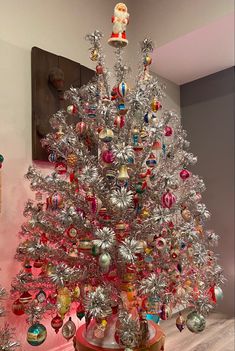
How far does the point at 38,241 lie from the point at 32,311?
281 mm

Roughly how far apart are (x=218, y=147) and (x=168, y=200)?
1843mm

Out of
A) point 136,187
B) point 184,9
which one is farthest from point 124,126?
point 184,9

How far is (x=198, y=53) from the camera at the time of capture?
2609 mm

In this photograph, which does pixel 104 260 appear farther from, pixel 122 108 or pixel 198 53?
pixel 198 53

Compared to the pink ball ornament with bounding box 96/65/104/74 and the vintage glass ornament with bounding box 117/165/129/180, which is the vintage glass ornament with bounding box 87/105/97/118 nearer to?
the pink ball ornament with bounding box 96/65/104/74

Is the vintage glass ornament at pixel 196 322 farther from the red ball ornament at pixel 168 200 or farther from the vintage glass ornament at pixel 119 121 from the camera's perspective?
the vintage glass ornament at pixel 119 121

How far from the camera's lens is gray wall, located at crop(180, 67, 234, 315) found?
9.26 feet

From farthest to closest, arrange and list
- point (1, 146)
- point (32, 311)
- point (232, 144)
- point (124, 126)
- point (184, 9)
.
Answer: point (232, 144)
point (184, 9)
point (1, 146)
point (124, 126)
point (32, 311)

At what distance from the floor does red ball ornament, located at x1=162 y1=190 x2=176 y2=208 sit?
1297 millimetres

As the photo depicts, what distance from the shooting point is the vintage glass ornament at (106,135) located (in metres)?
1.26

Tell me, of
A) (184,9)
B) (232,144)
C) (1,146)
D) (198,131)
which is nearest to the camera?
(1,146)

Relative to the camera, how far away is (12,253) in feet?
5.57

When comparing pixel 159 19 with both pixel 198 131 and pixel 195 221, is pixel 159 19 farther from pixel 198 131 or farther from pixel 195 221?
pixel 195 221

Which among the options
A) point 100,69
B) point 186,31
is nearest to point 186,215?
point 100,69
